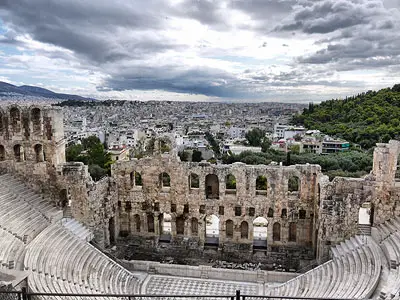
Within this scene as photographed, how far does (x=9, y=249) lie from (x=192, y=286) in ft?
32.8

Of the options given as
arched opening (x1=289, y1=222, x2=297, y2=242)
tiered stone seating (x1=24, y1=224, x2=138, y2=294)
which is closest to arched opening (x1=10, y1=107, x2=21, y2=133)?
tiered stone seating (x1=24, y1=224, x2=138, y2=294)

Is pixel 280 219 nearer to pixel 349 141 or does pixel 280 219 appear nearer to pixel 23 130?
pixel 23 130

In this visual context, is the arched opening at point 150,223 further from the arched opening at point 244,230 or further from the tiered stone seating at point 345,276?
the tiered stone seating at point 345,276

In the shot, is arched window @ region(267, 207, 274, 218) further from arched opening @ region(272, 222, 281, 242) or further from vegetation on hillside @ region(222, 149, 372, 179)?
vegetation on hillside @ region(222, 149, 372, 179)

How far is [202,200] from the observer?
24.3m

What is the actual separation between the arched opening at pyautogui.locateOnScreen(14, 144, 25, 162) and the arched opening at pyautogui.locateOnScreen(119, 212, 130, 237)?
25.2 feet

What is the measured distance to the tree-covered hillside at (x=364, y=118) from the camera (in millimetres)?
59250

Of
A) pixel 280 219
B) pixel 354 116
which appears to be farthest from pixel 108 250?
pixel 354 116

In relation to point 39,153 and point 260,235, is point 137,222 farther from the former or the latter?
point 260,235

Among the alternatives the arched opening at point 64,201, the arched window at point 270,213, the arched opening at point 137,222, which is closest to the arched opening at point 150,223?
the arched opening at point 137,222

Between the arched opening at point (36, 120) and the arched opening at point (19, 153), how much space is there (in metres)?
1.68

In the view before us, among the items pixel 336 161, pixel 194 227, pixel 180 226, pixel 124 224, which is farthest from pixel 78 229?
pixel 336 161

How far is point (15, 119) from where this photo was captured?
23.2m

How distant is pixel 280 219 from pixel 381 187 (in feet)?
21.3
